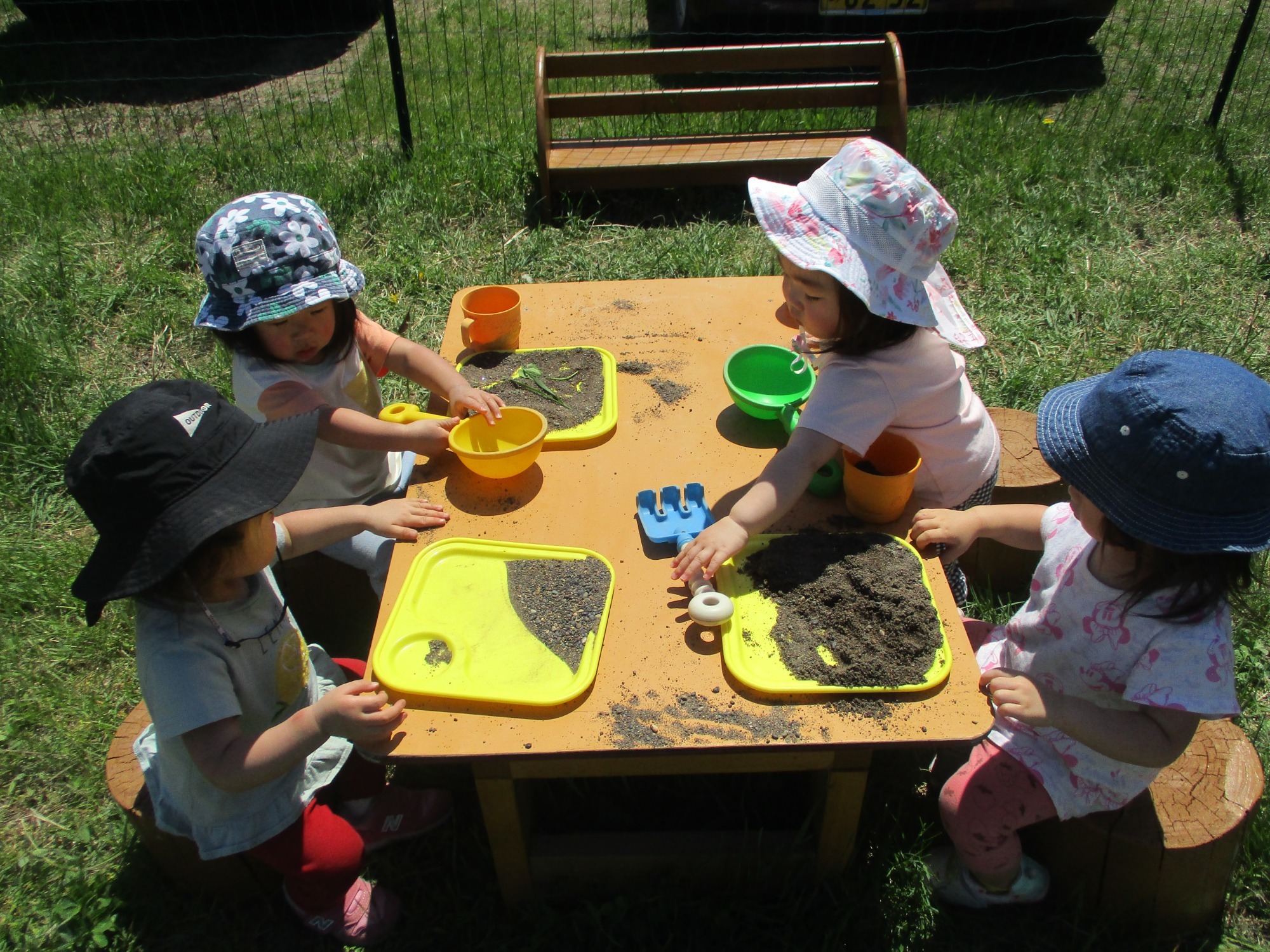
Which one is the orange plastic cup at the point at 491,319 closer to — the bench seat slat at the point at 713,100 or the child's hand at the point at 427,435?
the child's hand at the point at 427,435

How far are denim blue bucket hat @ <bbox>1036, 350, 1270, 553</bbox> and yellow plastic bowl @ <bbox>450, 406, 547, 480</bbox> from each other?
3.74ft

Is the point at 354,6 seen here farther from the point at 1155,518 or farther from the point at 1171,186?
the point at 1155,518

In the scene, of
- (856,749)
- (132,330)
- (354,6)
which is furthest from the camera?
(354,6)

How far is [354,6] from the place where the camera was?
24.0 ft

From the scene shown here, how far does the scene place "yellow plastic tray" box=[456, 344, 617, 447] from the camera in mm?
2203

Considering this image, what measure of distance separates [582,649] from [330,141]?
4744 millimetres

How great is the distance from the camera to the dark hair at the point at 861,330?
1917 millimetres

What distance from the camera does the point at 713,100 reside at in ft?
15.6

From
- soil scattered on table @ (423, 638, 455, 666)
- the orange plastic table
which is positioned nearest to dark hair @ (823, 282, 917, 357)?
the orange plastic table

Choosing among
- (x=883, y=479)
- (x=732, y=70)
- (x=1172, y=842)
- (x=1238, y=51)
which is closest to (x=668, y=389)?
(x=883, y=479)

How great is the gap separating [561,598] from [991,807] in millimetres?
992

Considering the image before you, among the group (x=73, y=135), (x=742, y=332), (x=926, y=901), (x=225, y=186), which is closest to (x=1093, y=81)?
(x=742, y=332)

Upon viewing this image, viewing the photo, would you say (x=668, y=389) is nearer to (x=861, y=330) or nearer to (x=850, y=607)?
(x=861, y=330)

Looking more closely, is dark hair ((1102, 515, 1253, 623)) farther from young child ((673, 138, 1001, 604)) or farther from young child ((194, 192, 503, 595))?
young child ((194, 192, 503, 595))
